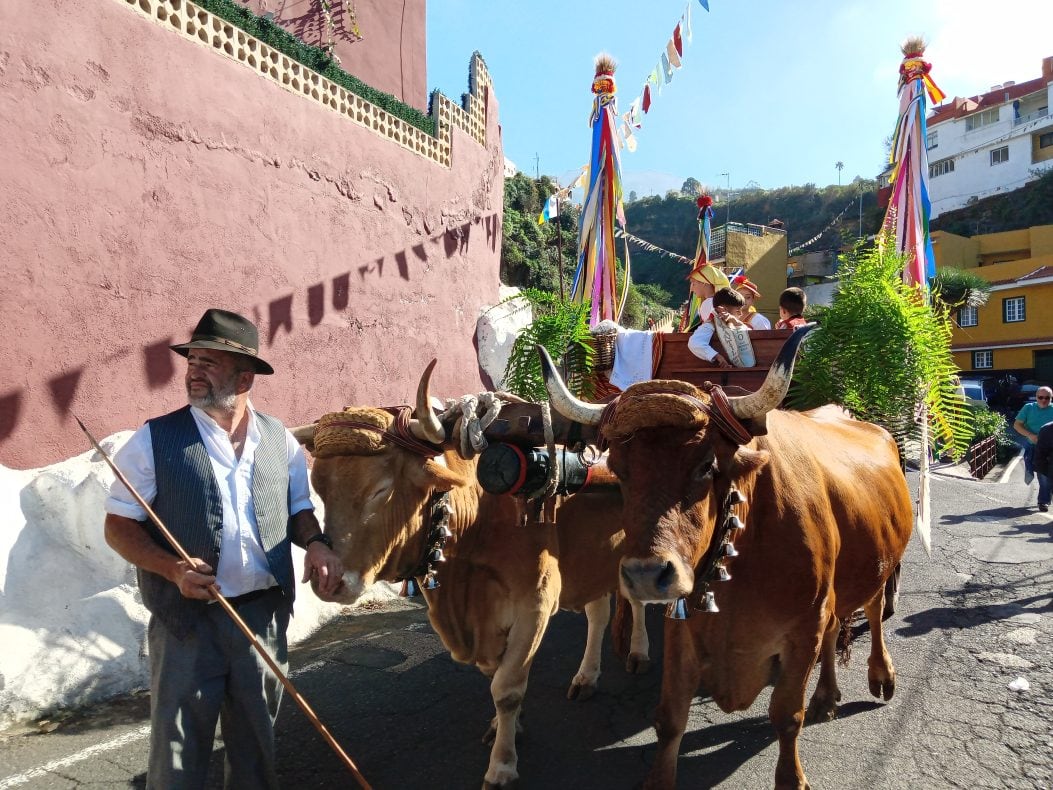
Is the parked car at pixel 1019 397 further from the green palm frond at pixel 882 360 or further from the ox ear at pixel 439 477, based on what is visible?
the ox ear at pixel 439 477

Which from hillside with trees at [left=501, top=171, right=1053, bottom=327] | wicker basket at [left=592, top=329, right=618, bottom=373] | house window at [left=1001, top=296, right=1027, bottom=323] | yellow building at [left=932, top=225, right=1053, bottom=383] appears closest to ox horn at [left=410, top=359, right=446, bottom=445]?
wicker basket at [left=592, top=329, right=618, bottom=373]

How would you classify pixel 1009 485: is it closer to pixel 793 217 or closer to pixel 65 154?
pixel 65 154

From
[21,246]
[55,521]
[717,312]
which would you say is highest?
[21,246]

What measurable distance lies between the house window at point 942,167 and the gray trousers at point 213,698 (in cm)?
5198

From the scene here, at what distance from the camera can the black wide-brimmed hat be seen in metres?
2.45

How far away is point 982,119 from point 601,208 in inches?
1887

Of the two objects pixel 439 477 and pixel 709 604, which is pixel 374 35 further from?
pixel 709 604

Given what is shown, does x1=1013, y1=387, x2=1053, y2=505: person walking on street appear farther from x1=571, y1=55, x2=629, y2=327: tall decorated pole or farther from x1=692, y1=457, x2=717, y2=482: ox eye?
x1=692, y1=457, x2=717, y2=482: ox eye

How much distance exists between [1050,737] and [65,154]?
24.1 ft

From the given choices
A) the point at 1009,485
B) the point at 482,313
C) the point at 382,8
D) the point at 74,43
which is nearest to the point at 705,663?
the point at 74,43

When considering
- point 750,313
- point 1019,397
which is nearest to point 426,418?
point 750,313

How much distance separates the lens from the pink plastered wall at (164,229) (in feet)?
16.7

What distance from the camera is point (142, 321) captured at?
581cm

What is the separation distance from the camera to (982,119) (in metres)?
43.8
